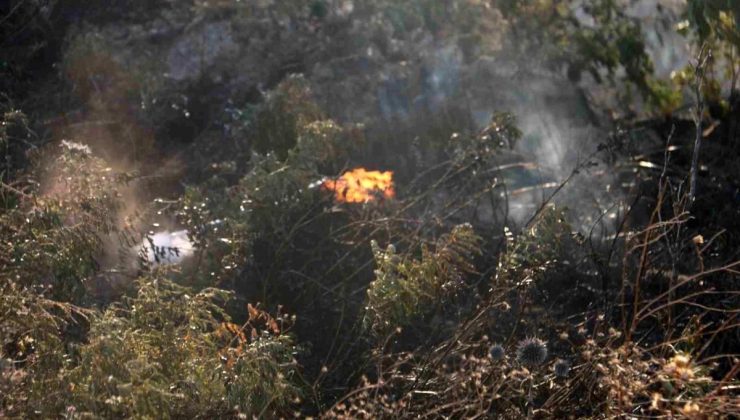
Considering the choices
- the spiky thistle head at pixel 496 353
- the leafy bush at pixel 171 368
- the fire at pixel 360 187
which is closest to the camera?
the leafy bush at pixel 171 368

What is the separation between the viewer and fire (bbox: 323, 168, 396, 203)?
5.16m

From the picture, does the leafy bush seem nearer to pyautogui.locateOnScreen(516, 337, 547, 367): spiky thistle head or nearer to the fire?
pyautogui.locateOnScreen(516, 337, 547, 367): spiky thistle head

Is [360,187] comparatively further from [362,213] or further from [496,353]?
[496,353]

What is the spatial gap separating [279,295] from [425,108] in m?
2.57

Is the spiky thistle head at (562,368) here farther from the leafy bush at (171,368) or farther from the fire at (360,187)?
the fire at (360,187)

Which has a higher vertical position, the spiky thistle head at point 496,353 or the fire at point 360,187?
the fire at point 360,187

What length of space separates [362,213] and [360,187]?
0.94ft

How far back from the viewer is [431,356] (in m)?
3.83

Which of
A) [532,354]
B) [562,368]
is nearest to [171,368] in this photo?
[532,354]

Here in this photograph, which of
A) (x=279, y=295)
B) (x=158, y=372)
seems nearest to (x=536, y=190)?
(x=279, y=295)

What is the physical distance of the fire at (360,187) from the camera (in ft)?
16.9

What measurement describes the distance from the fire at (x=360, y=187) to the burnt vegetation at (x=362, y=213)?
0.02 m

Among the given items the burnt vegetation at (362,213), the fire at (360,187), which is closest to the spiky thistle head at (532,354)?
the burnt vegetation at (362,213)

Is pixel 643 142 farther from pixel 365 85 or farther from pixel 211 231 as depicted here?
pixel 211 231
